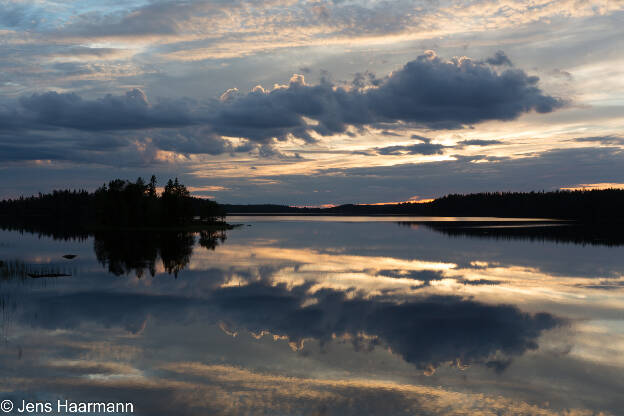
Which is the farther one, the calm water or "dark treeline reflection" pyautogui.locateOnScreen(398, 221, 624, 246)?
"dark treeline reflection" pyautogui.locateOnScreen(398, 221, 624, 246)

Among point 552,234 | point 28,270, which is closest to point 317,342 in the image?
point 28,270

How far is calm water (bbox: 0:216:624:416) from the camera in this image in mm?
15312

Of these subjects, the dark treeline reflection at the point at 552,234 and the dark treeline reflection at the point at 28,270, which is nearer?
the dark treeline reflection at the point at 28,270

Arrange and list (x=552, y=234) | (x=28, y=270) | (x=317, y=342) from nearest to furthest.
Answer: (x=317, y=342) → (x=28, y=270) → (x=552, y=234)

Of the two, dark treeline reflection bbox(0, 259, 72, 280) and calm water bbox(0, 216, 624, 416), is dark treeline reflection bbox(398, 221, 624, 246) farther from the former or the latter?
dark treeline reflection bbox(0, 259, 72, 280)

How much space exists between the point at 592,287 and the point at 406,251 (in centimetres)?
3529

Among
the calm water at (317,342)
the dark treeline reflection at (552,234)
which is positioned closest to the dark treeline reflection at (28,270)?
the calm water at (317,342)

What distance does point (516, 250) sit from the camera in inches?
2832

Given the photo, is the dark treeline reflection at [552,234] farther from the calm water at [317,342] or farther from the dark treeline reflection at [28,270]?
the dark treeline reflection at [28,270]

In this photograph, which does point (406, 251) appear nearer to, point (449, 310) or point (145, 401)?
point (449, 310)

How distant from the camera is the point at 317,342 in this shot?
21.9 metres

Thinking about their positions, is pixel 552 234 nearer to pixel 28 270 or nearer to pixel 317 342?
pixel 317 342

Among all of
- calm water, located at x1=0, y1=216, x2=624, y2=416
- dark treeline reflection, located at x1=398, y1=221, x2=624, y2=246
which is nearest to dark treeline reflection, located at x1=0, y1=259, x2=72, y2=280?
calm water, located at x1=0, y1=216, x2=624, y2=416

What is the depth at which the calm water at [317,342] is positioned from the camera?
603 inches
